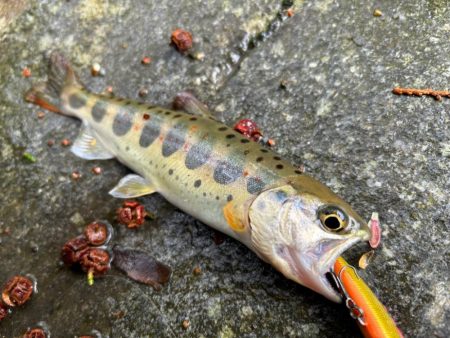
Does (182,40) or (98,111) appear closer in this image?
(98,111)

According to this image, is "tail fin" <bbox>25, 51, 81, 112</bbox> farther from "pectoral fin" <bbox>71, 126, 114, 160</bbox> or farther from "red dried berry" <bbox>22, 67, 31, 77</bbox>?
"pectoral fin" <bbox>71, 126, 114, 160</bbox>

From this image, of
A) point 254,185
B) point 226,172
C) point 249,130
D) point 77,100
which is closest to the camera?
point 254,185

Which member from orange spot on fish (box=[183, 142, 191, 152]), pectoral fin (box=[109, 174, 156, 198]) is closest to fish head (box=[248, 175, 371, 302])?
orange spot on fish (box=[183, 142, 191, 152])

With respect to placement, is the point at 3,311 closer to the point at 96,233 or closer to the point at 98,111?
the point at 96,233

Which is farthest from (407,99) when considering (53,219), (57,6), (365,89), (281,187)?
(57,6)

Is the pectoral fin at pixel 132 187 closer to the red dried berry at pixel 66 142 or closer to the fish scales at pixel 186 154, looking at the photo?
the fish scales at pixel 186 154

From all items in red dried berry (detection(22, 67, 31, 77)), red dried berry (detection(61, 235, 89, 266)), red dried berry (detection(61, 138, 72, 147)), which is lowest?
red dried berry (detection(61, 235, 89, 266))

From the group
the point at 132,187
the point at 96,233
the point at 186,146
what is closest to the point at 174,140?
the point at 186,146

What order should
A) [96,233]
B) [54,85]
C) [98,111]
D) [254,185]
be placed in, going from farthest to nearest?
1. [54,85]
2. [98,111]
3. [96,233]
4. [254,185]

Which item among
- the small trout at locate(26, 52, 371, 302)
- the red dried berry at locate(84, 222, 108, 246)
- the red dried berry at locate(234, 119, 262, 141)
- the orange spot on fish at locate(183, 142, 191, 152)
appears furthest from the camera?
the red dried berry at locate(234, 119, 262, 141)
